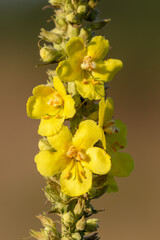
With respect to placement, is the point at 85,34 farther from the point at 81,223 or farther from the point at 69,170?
the point at 81,223

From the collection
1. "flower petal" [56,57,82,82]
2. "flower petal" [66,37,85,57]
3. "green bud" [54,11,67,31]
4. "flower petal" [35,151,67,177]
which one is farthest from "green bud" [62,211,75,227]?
"green bud" [54,11,67,31]

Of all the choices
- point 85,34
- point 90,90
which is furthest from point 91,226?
point 85,34

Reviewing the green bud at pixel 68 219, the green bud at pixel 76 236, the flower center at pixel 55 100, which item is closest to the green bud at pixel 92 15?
the flower center at pixel 55 100

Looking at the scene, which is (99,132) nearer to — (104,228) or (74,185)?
(74,185)

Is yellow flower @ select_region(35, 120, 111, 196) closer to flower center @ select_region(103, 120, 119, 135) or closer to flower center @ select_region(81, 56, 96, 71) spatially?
flower center @ select_region(103, 120, 119, 135)

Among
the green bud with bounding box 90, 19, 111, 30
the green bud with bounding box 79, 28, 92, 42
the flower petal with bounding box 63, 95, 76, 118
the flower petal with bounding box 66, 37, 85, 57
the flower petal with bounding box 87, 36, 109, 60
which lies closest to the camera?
the flower petal with bounding box 63, 95, 76, 118

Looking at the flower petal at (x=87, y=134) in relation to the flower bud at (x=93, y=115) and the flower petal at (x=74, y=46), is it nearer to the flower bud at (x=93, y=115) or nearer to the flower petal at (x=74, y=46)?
the flower bud at (x=93, y=115)

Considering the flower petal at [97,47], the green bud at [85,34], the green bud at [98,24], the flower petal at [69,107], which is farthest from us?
the green bud at [98,24]
